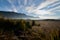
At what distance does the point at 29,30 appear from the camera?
162 cm

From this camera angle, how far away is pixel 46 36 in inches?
65.4

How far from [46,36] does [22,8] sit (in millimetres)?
479

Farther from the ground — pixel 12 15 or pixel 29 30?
pixel 12 15

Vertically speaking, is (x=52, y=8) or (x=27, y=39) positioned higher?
(x=52, y=8)

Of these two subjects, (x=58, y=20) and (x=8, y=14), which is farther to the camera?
(x=58, y=20)

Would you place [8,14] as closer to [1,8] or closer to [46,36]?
[1,8]

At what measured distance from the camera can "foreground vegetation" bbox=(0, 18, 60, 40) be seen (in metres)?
1.57

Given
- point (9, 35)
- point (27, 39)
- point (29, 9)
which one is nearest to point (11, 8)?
point (29, 9)

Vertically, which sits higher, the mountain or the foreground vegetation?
the mountain

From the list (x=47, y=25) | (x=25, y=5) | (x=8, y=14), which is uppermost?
(x=25, y=5)

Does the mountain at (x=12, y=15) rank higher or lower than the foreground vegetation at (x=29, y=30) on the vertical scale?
higher

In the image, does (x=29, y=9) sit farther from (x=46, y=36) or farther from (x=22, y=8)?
(x=46, y=36)

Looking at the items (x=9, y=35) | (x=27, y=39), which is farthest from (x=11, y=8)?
(x=27, y=39)

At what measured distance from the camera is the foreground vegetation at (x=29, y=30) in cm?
157
